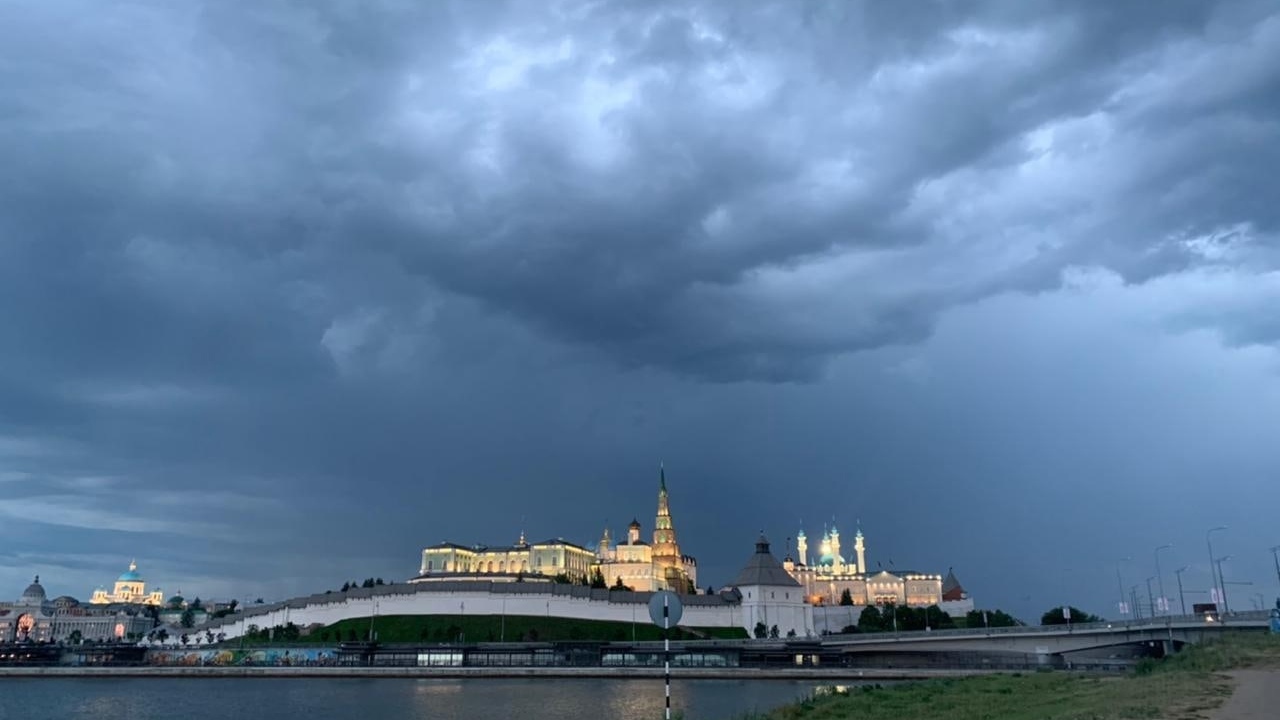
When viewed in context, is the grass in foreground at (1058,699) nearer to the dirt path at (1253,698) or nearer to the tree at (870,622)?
the dirt path at (1253,698)

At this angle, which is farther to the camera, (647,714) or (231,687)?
(231,687)

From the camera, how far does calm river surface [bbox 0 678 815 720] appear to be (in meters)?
58.8

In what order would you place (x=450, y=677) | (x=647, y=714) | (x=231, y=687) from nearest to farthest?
(x=647, y=714) → (x=231, y=687) → (x=450, y=677)

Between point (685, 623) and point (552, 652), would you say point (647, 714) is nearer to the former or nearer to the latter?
point (552, 652)


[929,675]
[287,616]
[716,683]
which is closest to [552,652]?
[716,683]

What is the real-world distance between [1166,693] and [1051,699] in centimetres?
612

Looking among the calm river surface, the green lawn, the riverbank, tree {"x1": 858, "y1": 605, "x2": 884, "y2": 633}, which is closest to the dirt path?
the calm river surface

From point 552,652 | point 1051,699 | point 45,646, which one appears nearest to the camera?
point 1051,699

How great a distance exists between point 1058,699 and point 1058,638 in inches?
2824

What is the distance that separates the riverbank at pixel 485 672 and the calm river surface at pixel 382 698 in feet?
14.3

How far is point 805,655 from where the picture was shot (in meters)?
102

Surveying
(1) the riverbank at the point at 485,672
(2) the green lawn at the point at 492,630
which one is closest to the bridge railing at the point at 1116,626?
(1) the riverbank at the point at 485,672

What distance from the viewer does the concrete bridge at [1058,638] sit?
8844 centimetres

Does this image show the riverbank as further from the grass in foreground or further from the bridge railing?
the grass in foreground
